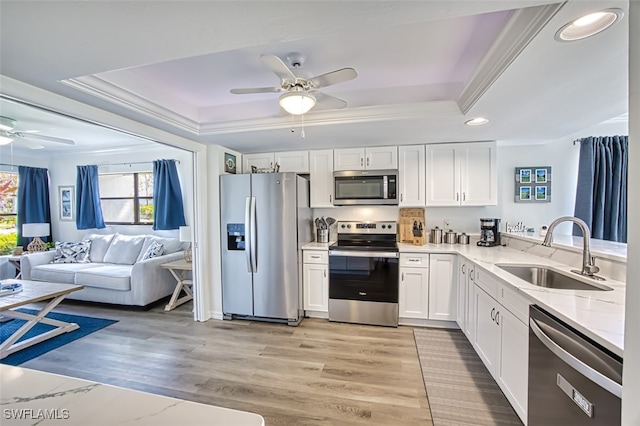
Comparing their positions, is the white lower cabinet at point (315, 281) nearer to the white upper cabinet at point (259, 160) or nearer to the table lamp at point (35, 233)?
the white upper cabinet at point (259, 160)

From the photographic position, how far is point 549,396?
132 centimetres

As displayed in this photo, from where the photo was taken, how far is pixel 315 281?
11.2ft

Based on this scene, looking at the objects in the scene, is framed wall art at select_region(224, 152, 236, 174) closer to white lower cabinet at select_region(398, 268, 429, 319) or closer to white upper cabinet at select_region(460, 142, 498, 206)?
white lower cabinet at select_region(398, 268, 429, 319)

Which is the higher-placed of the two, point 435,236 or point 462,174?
point 462,174

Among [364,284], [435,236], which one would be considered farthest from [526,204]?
[364,284]

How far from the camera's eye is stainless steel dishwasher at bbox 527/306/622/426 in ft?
3.20

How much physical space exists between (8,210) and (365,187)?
21.4 feet

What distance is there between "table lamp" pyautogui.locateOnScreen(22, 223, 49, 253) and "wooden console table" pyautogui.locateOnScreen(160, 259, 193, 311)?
280 centimetres

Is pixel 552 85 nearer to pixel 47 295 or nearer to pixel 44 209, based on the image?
pixel 47 295

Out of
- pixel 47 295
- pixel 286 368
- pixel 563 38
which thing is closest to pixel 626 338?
pixel 563 38

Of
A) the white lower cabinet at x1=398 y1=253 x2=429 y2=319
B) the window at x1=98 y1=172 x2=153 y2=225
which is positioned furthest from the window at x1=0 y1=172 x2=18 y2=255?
the white lower cabinet at x1=398 y1=253 x2=429 y2=319

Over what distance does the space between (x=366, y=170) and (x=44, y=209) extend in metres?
6.32

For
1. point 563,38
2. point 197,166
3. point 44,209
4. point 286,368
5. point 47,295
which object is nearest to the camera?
point 563,38

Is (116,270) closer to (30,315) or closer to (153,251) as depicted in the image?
(153,251)
